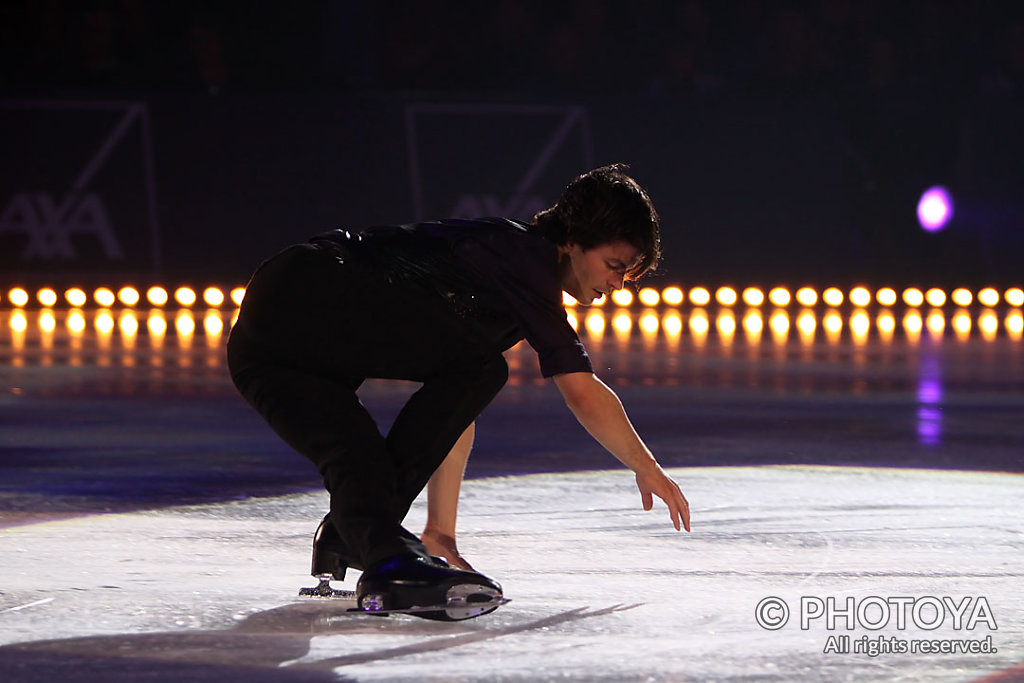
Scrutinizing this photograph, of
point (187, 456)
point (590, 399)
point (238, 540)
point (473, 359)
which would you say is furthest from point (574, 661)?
point (187, 456)

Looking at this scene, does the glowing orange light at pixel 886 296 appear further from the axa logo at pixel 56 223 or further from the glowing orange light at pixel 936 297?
the axa logo at pixel 56 223

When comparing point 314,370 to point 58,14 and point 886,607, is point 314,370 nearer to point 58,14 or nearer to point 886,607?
point 886,607

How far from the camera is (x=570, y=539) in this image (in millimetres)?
4402

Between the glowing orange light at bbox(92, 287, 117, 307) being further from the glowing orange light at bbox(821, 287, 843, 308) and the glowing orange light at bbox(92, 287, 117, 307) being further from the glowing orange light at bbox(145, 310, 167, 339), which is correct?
the glowing orange light at bbox(821, 287, 843, 308)

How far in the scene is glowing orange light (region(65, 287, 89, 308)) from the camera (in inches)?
522

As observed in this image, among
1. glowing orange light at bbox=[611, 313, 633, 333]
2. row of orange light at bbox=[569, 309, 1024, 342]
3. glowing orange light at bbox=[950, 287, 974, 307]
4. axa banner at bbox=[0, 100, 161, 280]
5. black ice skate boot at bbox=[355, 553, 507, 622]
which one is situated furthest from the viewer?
glowing orange light at bbox=[950, 287, 974, 307]

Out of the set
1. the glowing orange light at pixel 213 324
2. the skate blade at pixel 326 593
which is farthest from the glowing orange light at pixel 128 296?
the skate blade at pixel 326 593

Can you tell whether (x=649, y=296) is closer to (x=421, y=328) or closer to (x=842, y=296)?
(x=842, y=296)

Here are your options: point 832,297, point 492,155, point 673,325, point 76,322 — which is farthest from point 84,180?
point 832,297

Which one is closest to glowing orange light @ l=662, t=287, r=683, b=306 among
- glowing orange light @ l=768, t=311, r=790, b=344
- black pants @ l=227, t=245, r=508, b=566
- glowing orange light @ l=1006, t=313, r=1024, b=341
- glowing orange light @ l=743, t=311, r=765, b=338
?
glowing orange light @ l=743, t=311, r=765, b=338

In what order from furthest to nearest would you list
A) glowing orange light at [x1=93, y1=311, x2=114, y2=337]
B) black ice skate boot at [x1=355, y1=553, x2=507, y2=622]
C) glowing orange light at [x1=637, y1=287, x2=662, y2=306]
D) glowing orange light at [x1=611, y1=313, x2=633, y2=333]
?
glowing orange light at [x1=637, y1=287, x2=662, y2=306] < glowing orange light at [x1=611, y1=313, x2=633, y2=333] < glowing orange light at [x1=93, y1=311, x2=114, y2=337] < black ice skate boot at [x1=355, y1=553, x2=507, y2=622]

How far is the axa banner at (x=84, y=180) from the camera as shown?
13.1 m

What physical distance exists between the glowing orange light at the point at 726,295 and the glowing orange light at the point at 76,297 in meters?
4.57

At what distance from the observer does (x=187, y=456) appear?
6012 mm
